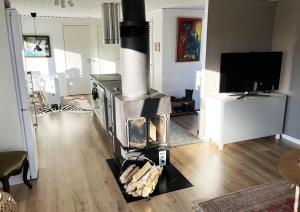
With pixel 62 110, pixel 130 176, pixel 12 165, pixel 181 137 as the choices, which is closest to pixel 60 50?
pixel 62 110

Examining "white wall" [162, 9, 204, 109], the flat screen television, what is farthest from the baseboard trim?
"white wall" [162, 9, 204, 109]

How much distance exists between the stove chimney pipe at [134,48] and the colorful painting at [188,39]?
105 inches

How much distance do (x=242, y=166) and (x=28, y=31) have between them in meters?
5.91

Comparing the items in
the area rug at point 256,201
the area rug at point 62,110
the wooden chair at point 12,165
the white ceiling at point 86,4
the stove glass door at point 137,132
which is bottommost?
the area rug at point 256,201

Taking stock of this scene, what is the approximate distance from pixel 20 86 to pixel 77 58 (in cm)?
459

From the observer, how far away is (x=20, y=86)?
265 cm

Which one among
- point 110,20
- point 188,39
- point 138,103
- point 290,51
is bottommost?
point 138,103

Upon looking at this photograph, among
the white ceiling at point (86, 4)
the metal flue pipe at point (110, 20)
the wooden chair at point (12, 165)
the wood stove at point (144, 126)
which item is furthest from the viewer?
the metal flue pipe at point (110, 20)

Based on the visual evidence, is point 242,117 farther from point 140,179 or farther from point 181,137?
point 140,179

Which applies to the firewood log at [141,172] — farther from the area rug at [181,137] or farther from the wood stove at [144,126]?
the area rug at [181,137]

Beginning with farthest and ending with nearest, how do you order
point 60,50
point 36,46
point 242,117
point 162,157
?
point 60,50 → point 36,46 → point 242,117 → point 162,157

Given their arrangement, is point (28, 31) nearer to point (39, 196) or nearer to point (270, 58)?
point (39, 196)

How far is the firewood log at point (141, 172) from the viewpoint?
8.84 feet

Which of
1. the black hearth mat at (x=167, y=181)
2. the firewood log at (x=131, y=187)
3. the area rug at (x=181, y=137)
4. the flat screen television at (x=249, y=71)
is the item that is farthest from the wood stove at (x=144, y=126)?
the flat screen television at (x=249, y=71)
